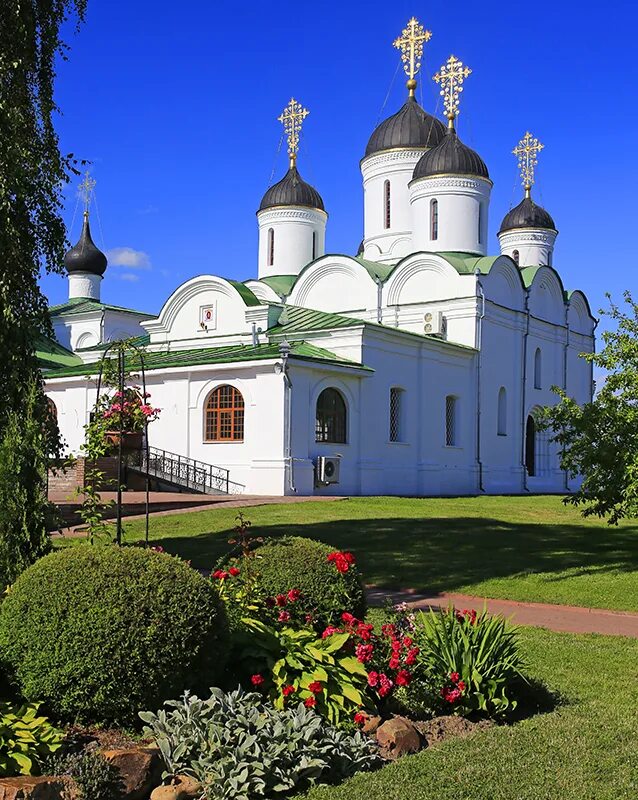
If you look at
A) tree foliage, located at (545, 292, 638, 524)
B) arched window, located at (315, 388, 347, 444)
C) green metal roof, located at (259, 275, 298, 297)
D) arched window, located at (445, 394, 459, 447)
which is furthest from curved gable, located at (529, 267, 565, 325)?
tree foliage, located at (545, 292, 638, 524)

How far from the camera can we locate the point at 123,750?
4.73 m

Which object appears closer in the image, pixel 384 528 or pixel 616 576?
pixel 616 576

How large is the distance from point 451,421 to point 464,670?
29.0 metres

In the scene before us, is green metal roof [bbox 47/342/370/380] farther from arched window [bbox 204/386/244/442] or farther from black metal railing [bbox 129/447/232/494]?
black metal railing [bbox 129/447/232/494]

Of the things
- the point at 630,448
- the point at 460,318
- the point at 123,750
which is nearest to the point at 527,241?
the point at 460,318

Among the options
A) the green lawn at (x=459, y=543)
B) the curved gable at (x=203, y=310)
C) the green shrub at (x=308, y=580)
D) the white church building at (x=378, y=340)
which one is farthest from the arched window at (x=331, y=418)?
the green shrub at (x=308, y=580)

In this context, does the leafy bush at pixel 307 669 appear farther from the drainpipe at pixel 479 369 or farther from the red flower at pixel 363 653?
the drainpipe at pixel 479 369

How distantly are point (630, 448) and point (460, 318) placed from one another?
22.6 meters

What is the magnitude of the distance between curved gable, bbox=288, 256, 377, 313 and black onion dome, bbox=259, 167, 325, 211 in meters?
4.28

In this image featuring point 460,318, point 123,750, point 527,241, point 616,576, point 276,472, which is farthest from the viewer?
point 527,241

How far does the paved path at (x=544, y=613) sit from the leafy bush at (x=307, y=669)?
355cm

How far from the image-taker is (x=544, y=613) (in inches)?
419

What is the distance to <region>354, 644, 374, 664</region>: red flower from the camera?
19.5 ft

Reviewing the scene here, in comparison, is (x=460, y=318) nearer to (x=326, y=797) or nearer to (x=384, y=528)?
(x=384, y=528)
